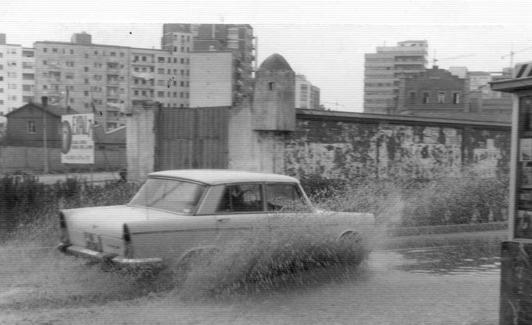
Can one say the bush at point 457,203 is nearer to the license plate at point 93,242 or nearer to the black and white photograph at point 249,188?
the black and white photograph at point 249,188

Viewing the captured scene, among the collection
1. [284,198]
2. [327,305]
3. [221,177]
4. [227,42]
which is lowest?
[327,305]

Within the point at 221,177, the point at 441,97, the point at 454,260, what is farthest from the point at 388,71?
the point at 221,177

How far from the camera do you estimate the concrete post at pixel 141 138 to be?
41.8 feet

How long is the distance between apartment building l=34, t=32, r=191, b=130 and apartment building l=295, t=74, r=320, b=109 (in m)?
2.21

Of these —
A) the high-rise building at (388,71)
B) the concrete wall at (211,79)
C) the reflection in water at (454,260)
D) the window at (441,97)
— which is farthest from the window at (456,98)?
the concrete wall at (211,79)

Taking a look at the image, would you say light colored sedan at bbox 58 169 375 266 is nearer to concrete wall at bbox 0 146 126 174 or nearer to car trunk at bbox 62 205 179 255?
car trunk at bbox 62 205 179 255

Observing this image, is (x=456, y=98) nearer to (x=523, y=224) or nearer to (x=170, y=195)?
(x=170, y=195)

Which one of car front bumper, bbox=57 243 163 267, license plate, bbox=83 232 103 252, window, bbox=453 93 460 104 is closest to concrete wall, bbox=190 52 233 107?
window, bbox=453 93 460 104

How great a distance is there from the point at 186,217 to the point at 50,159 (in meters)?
7.66

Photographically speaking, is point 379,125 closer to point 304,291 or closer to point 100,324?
point 304,291

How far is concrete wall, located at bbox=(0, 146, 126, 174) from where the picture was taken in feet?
36.3

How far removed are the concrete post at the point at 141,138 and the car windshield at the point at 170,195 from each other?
6424 mm

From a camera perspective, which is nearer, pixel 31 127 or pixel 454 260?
pixel 454 260

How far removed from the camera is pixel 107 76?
10.4 metres
